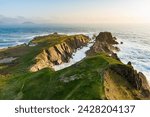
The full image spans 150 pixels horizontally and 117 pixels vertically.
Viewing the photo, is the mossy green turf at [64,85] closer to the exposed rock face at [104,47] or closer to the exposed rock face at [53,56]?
the exposed rock face at [53,56]

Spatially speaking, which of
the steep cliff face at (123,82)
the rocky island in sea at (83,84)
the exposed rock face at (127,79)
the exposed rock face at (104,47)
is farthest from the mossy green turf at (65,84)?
the exposed rock face at (104,47)

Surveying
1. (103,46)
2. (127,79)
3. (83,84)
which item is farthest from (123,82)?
(103,46)

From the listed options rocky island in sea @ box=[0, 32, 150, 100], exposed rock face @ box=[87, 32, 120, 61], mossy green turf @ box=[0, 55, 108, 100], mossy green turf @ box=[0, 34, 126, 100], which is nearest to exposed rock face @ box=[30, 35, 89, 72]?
exposed rock face @ box=[87, 32, 120, 61]

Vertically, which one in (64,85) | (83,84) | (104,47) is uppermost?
(83,84)

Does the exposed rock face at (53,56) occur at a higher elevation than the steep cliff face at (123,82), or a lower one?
lower

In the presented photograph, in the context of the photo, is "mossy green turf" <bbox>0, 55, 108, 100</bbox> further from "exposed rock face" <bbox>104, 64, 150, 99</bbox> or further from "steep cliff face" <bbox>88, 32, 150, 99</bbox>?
"exposed rock face" <bbox>104, 64, 150, 99</bbox>

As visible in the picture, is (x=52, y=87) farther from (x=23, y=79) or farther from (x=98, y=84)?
(x=23, y=79)

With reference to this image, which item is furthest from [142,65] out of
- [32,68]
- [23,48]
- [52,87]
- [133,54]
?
[52,87]

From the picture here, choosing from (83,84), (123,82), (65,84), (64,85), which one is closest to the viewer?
(83,84)

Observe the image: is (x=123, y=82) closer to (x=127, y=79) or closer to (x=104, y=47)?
(x=127, y=79)
